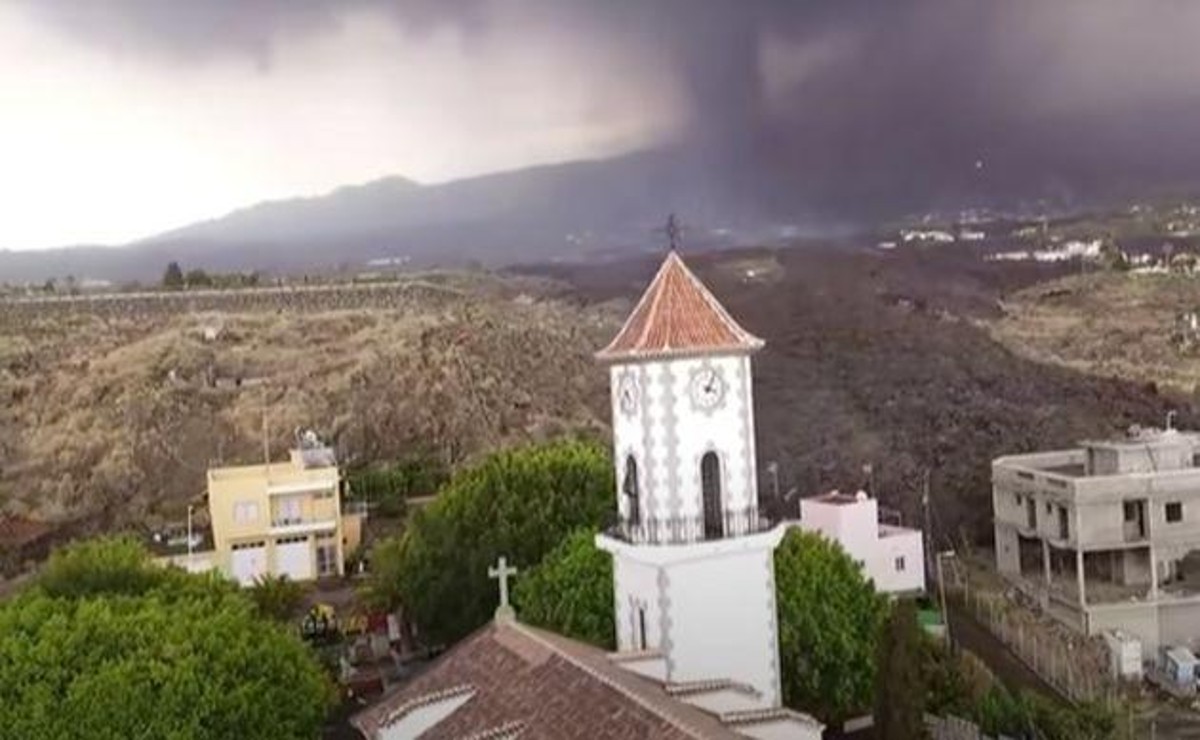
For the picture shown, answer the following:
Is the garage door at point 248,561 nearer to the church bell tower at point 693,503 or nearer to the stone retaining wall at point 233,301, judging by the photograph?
the church bell tower at point 693,503

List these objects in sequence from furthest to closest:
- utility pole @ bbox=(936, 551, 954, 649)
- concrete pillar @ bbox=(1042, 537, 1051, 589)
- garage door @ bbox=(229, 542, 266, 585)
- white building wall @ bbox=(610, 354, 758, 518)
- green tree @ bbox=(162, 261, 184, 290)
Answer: green tree @ bbox=(162, 261, 184, 290)
garage door @ bbox=(229, 542, 266, 585)
concrete pillar @ bbox=(1042, 537, 1051, 589)
utility pole @ bbox=(936, 551, 954, 649)
white building wall @ bbox=(610, 354, 758, 518)

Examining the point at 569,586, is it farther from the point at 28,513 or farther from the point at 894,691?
the point at 28,513

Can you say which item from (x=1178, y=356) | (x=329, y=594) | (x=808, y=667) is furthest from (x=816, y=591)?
(x=1178, y=356)

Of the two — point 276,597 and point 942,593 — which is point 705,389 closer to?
point 276,597

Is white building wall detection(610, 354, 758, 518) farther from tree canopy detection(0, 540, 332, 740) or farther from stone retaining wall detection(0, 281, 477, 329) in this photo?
stone retaining wall detection(0, 281, 477, 329)

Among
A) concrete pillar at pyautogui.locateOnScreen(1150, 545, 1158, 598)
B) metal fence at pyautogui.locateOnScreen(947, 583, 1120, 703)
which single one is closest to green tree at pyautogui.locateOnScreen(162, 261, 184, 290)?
metal fence at pyautogui.locateOnScreen(947, 583, 1120, 703)

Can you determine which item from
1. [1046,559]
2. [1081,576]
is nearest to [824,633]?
[1081,576]

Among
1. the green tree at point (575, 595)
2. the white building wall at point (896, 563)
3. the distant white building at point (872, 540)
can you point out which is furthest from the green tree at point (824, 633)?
the white building wall at point (896, 563)
